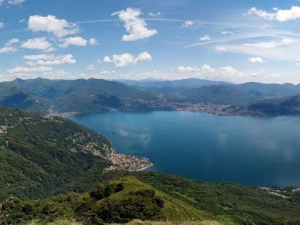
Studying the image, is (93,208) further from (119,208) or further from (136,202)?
(136,202)

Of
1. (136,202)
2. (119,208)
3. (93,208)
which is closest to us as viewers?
(93,208)

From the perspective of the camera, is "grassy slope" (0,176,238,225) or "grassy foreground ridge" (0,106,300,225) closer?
"grassy slope" (0,176,238,225)

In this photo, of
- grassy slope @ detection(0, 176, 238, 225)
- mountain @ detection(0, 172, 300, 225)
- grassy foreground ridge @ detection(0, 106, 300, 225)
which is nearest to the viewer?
mountain @ detection(0, 172, 300, 225)

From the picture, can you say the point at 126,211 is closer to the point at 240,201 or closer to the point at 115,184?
the point at 115,184

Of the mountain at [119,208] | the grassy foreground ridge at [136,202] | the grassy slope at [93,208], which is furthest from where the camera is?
the grassy foreground ridge at [136,202]

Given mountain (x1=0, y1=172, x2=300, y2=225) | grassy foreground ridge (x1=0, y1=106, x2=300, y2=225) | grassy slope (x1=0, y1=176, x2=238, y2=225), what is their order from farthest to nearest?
grassy foreground ridge (x1=0, y1=106, x2=300, y2=225) < grassy slope (x1=0, y1=176, x2=238, y2=225) < mountain (x1=0, y1=172, x2=300, y2=225)

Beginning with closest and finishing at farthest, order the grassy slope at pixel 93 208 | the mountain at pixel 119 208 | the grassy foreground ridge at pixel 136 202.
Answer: the mountain at pixel 119 208 → the grassy slope at pixel 93 208 → the grassy foreground ridge at pixel 136 202

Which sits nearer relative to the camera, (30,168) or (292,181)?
(292,181)

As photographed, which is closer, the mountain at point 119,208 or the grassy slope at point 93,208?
the mountain at point 119,208

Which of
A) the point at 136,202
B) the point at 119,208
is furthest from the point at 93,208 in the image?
the point at 136,202

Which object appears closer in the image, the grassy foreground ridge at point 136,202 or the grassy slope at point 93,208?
the grassy slope at point 93,208

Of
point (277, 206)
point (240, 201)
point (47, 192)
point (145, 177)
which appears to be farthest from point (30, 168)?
point (277, 206)
